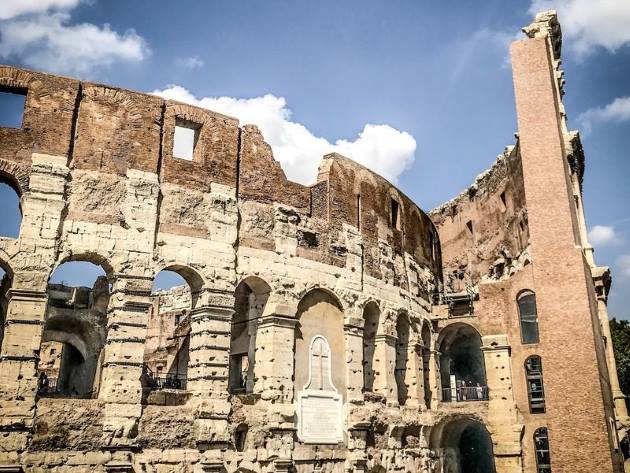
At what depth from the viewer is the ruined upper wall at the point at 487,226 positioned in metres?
25.8

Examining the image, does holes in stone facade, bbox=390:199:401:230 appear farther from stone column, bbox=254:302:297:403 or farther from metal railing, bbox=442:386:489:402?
stone column, bbox=254:302:297:403

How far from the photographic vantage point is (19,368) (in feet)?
40.5

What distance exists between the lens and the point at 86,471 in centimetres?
1245

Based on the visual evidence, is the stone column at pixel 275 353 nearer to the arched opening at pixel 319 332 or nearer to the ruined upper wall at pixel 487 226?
the arched opening at pixel 319 332

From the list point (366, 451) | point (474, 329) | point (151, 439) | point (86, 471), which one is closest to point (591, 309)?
point (474, 329)

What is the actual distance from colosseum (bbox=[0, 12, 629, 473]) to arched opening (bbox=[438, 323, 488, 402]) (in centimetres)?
10

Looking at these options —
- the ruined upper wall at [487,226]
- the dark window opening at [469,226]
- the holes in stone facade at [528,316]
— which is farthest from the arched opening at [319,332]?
the dark window opening at [469,226]

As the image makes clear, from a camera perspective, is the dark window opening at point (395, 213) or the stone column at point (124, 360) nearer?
the stone column at point (124, 360)

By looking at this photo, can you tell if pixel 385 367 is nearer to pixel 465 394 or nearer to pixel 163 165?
pixel 465 394

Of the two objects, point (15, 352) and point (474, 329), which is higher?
point (474, 329)

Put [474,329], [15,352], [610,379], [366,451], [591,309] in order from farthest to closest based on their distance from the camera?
1. [610,379]
2. [474,329]
3. [591,309]
4. [366,451]
5. [15,352]

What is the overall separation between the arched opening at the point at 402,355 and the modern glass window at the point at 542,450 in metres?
4.52

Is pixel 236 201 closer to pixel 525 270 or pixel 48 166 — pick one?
pixel 48 166

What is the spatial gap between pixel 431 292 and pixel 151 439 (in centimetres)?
1378
